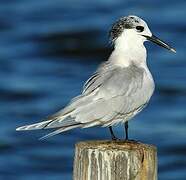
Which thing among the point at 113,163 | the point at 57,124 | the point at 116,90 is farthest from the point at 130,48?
the point at 113,163

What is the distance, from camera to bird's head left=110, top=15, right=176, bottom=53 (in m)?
7.83

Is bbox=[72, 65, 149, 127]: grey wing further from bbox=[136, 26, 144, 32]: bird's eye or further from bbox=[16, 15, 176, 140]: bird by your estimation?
bbox=[136, 26, 144, 32]: bird's eye

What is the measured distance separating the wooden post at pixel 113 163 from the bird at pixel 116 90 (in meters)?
0.56

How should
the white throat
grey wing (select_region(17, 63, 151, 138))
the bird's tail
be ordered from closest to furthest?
the bird's tail < grey wing (select_region(17, 63, 151, 138)) < the white throat

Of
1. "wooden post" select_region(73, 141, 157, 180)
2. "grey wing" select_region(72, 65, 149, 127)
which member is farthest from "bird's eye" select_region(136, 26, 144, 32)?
"wooden post" select_region(73, 141, 157, 180)

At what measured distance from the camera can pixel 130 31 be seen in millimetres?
7855

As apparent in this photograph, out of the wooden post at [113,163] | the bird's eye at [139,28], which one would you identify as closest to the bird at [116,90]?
the bird's eye at [139,28]

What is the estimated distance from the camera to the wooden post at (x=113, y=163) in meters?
6.13

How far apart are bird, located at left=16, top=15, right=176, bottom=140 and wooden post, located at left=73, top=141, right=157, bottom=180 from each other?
558 mm

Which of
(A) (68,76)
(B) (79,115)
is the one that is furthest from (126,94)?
(A) (68,76)

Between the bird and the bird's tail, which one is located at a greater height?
the bird

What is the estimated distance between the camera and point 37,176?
46.7 feet

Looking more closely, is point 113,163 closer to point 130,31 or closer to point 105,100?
point 105,100

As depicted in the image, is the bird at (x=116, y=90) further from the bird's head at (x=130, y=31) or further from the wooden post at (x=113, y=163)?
the wooden post at (x=113, y=163)
